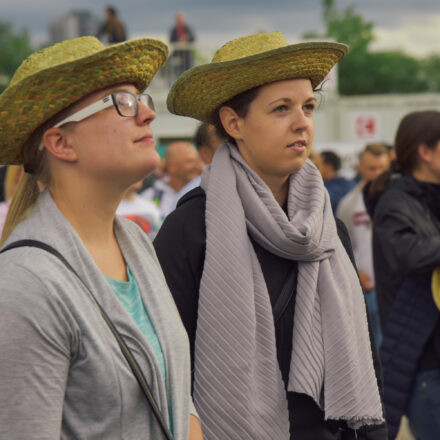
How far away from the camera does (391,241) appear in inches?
150

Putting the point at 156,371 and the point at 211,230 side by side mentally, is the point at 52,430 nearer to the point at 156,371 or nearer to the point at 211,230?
the point at 156,371

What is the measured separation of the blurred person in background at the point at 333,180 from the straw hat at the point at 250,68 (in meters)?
5.40

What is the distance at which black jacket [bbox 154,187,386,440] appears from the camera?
2593 millimetres

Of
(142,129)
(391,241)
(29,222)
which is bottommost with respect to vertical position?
(391,241)

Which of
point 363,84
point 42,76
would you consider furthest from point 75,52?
point 363,84

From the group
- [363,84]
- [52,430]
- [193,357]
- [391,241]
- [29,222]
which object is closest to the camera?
[52,430]

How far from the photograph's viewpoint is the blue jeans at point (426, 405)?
346cm

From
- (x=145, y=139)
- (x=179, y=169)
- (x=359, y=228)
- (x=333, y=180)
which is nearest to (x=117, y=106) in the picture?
(x=145, y=139)

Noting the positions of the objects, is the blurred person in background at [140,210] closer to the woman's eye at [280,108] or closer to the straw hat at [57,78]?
the woman's eye at [280,108]

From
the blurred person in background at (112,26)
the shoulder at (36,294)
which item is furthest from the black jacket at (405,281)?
the blurred person in background at (112,26)

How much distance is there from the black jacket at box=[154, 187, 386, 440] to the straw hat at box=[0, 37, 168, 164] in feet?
2.70

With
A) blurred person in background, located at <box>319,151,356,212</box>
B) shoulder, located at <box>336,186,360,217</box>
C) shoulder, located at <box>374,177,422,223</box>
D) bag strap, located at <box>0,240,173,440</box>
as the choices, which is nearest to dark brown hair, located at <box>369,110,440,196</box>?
shoulder, located at <box>374,177,422,223</box>

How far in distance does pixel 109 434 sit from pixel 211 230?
3.42 ft

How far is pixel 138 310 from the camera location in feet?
6.22
